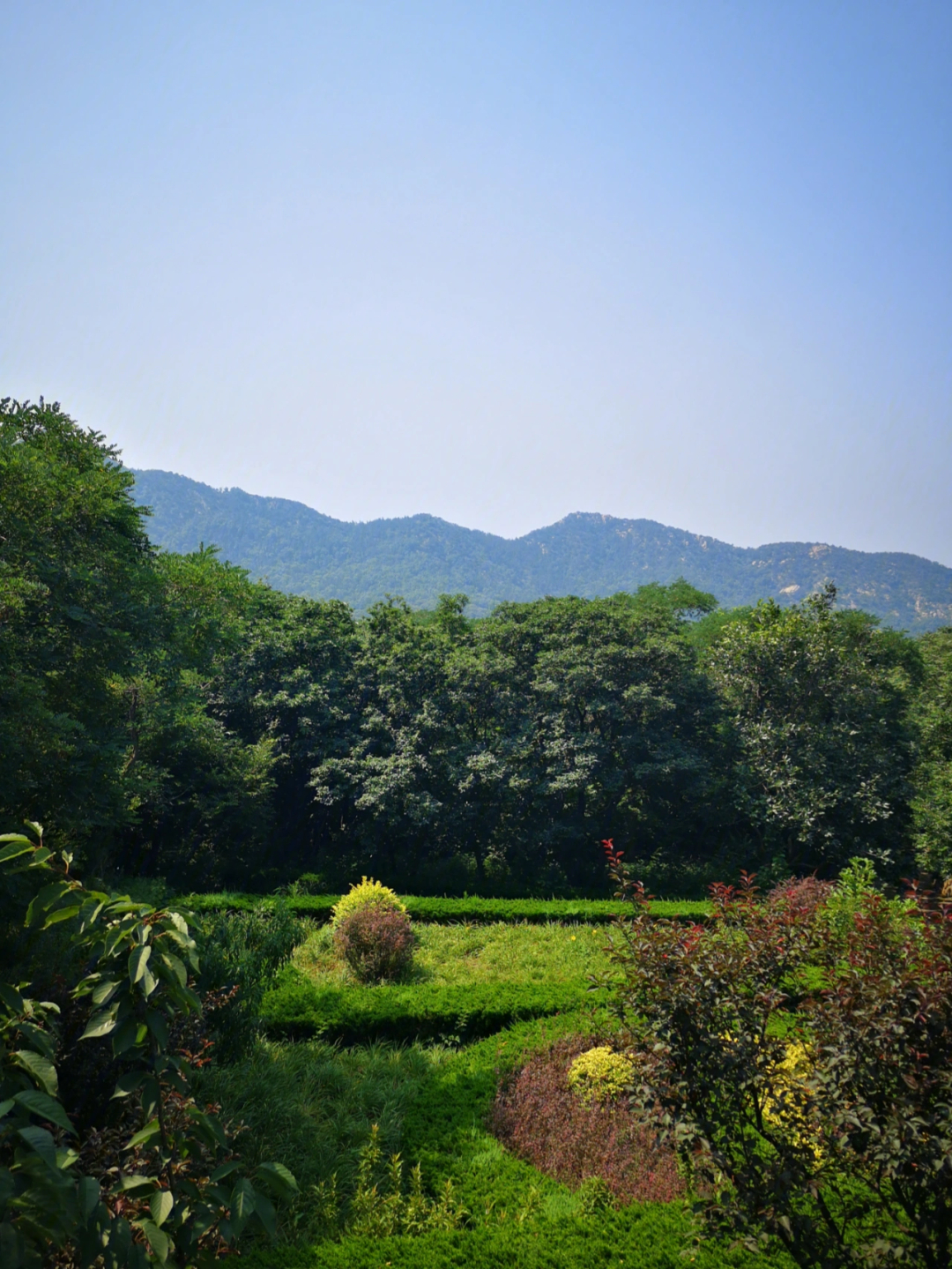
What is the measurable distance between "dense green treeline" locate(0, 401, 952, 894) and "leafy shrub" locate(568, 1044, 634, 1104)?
10.8 metres

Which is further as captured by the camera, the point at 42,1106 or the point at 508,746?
the point at 508,746

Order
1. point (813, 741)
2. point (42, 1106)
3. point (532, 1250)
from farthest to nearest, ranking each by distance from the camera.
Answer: point (813, 741), point (532, 1250), point (42, 1106)

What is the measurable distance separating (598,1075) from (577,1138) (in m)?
1.02

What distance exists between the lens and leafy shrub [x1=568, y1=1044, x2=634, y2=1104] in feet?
23.8

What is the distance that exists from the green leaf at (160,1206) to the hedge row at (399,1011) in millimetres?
7521

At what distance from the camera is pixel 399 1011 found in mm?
9070

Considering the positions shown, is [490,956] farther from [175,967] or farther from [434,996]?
[175,967]

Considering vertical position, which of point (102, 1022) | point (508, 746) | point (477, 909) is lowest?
point (477, 909)

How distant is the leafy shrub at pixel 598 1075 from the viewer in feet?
23.8

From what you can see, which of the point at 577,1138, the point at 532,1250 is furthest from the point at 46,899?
the point at 577,1138

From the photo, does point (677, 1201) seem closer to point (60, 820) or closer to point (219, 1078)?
point (219, 1078)

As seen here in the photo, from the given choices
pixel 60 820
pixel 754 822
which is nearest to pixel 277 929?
pixel 60 820

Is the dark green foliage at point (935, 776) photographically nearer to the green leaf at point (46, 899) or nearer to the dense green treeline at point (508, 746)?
the dense green treeline at point (508, 746)

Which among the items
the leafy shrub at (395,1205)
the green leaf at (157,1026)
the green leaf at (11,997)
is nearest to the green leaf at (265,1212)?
the green leaf at (157,1026)
